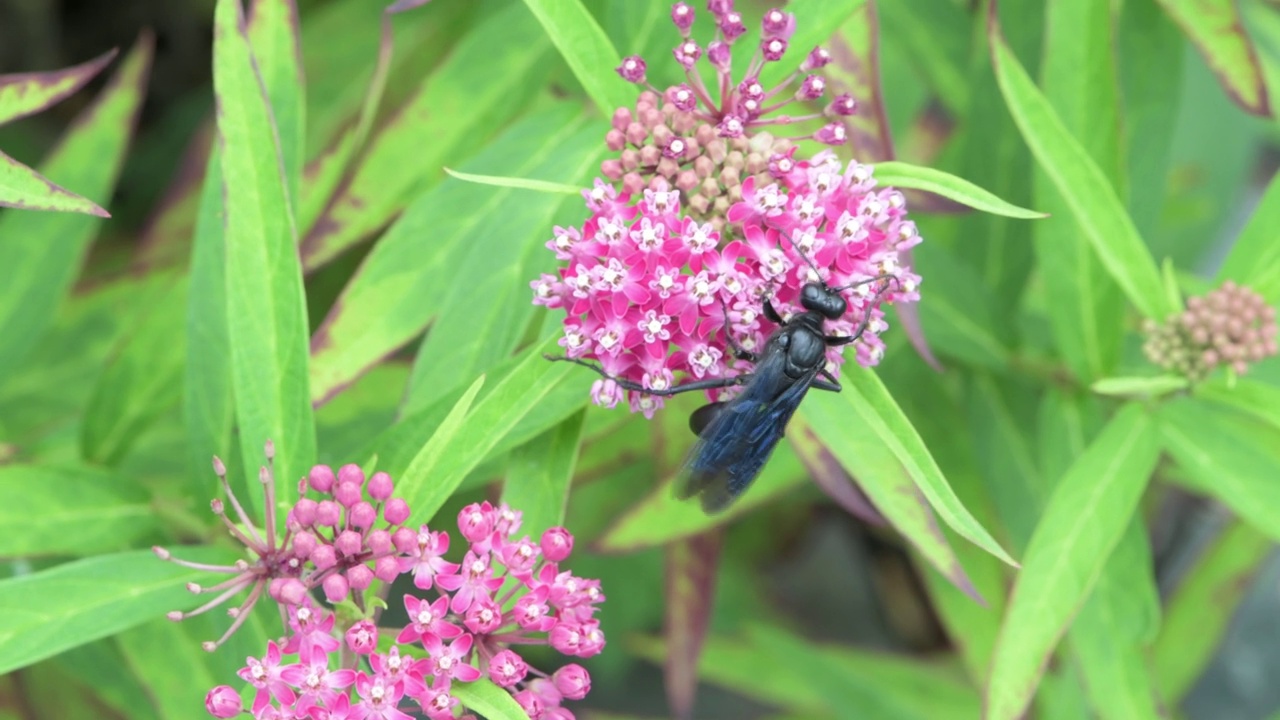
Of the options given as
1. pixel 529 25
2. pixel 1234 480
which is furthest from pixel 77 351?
pixel 1234 480

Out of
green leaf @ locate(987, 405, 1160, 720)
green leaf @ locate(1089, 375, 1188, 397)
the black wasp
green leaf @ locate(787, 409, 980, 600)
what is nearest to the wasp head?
the black wasp

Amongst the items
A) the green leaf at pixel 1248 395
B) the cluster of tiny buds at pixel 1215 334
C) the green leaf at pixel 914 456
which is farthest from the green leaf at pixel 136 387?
the green leaf at pixel 1248 395

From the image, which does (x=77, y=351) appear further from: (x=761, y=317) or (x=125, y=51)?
(x=761, y=317)

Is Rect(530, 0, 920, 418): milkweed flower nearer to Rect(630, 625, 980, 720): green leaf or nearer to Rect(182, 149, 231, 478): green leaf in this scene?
Rect(182, 149, 231, 478): green leaf

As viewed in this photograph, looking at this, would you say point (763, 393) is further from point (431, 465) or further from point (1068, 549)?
point (1068, 549)

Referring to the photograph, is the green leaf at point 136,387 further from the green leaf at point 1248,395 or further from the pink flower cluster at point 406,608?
the green leaf at point 1248,395

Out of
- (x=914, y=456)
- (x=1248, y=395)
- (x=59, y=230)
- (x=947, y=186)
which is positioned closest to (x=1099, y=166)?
(x=1248, y=395)
